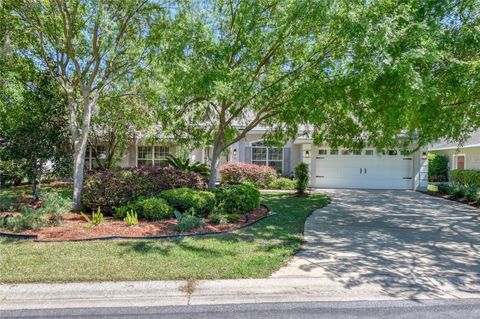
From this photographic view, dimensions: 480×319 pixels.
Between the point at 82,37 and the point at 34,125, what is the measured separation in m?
3.19

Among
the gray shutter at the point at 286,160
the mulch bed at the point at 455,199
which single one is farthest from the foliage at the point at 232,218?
the gray shutter at the point at 286,160

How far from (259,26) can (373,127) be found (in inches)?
163

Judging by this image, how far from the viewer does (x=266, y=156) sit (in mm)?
18750

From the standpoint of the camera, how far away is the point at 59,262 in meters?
5.21

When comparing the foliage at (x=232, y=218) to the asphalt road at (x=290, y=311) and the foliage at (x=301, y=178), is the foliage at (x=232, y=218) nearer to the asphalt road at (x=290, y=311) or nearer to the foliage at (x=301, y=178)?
the asphalt road at (x=290, y=311)

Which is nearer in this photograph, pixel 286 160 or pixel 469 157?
pixel 286 160

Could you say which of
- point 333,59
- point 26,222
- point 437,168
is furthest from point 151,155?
point 437,168

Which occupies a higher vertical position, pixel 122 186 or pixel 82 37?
pixel 82 37

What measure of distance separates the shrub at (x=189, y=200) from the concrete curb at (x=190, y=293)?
12.6ft

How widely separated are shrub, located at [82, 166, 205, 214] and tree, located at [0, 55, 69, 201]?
224 centimetres

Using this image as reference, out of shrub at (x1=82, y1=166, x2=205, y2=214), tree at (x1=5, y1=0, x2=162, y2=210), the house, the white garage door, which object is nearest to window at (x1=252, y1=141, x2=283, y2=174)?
the house

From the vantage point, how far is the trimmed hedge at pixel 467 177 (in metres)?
16.0

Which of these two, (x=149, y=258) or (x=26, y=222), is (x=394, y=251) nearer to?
(x=149, y=258)

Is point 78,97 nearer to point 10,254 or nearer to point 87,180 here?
point 87,180
